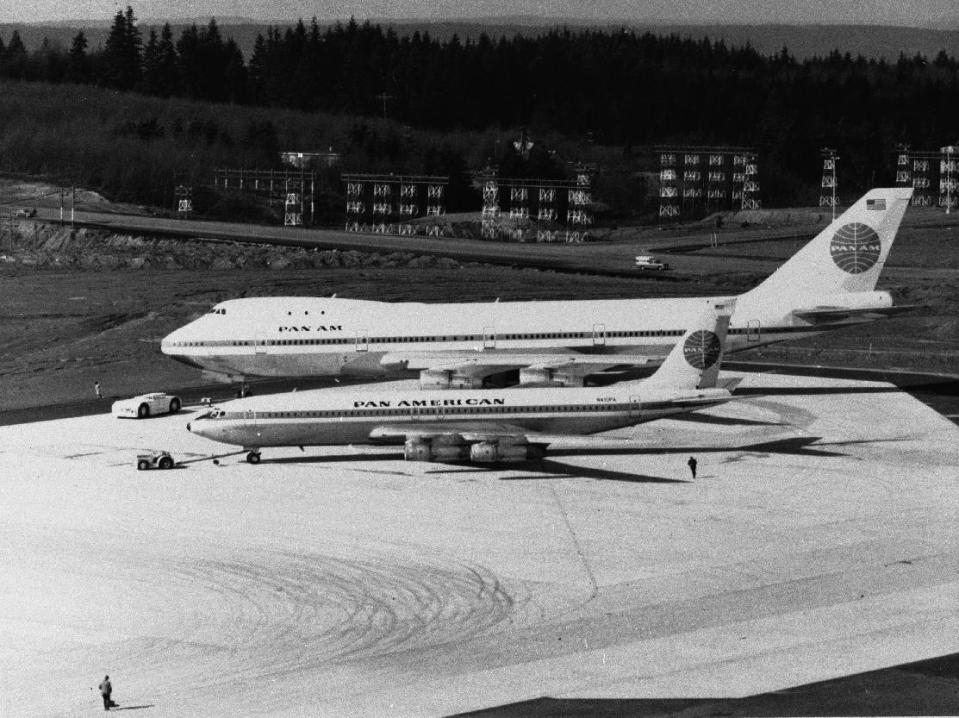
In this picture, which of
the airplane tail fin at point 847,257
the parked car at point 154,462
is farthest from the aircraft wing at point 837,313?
the parked car at point 154,462

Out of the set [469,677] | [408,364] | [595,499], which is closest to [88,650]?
[469,677]

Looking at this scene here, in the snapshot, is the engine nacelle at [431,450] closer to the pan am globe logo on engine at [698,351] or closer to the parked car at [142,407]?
the pan am globe logo on engine at [698,351]

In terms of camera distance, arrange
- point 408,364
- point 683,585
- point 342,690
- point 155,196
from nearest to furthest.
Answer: point 342,690
point 683,585
point 408,364
point 155,196

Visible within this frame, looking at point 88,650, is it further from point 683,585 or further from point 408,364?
point 408,364

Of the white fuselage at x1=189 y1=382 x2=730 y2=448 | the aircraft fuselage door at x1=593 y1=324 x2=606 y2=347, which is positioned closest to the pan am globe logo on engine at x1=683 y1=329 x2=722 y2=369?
the white fuselage at x1=189 y1=382 x2=730 y2=448

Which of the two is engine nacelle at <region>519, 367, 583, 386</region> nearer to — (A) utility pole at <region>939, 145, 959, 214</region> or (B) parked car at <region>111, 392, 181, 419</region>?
(B) parked car at <region>111, 392, 181, 419</region>

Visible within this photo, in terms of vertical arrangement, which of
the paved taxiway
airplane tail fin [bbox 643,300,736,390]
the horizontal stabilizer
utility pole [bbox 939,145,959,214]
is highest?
→ utility pole [bbox 939,145,959,214]
